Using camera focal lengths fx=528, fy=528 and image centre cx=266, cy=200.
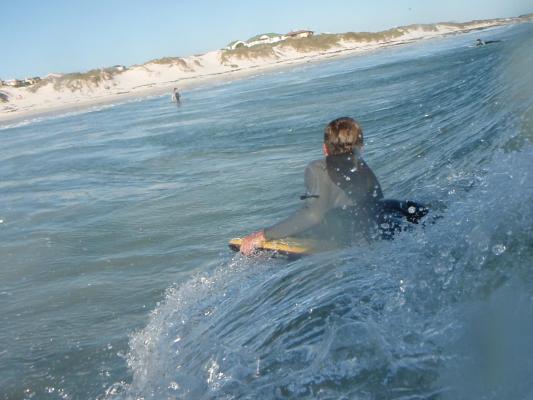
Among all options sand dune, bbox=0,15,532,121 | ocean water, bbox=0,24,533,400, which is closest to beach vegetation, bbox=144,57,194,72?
sand dune, bbox=0,15,532,121

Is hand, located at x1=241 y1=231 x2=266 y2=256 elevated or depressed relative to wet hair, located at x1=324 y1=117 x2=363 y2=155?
depressed

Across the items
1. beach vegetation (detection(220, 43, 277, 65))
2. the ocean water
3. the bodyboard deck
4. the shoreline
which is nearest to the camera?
the ocean water

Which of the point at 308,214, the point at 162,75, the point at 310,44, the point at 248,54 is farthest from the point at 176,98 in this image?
the point at 310,44

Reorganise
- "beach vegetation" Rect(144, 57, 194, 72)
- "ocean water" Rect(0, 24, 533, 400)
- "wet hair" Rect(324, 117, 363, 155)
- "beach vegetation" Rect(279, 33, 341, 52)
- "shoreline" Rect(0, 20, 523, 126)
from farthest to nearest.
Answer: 1. "beach vegetation" Rect(279, 33, 341, 52)
2. "beach vegetation" Rect(144, 57, 194, 72)
3. "shoreline" Rect(0, 20, 523, 126)
4. "wet hair" Rect(324, 117, 363, 155)
5. "ocean water" Rect(0, 24, 533, 400)

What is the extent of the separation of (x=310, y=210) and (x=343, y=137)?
26.5 inches

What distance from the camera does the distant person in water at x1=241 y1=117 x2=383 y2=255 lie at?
427 centimetres

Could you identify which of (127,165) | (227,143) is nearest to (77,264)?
(127,165)

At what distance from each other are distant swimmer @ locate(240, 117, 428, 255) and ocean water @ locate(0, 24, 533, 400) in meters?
0.21

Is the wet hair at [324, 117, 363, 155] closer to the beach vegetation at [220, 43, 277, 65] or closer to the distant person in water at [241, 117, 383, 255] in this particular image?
the distant person in water at [241, 117, 383, 255]

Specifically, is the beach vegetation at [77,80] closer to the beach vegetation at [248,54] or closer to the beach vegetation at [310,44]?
the beach vegetation at [248,54]

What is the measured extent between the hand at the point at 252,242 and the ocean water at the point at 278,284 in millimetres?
164

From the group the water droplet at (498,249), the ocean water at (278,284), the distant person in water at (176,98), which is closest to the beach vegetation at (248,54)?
the distant person in water at (176,98)

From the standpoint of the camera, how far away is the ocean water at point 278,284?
2529 mm

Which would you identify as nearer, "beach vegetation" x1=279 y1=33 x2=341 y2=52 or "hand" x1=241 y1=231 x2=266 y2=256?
"hand" x1=241 y1=231 x2=266 y2=256
